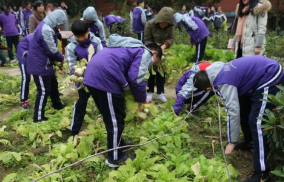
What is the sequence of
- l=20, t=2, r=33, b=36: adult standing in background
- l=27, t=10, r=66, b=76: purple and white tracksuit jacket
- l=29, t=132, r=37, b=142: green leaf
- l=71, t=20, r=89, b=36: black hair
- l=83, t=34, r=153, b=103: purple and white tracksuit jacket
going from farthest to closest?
l=20, t=2, r=33, b=36: adult standing in background < l=27, t=10, r=66, b=76: purple and white tracksuit jacket < l=29, t=132, r=37, b=142: green leaf < l=71, t=20, r=89, b=36: black hair < l=83, t=34, r=153, b=103: purple and white tracksuit jacket

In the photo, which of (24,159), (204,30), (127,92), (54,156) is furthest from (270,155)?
(204,30)

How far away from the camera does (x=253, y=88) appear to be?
104 inches

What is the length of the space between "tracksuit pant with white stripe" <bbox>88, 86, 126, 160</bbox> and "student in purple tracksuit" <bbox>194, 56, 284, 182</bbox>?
0.97 m

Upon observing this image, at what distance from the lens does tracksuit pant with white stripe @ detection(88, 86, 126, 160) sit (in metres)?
2.72

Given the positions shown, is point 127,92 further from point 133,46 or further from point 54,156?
point 54,156

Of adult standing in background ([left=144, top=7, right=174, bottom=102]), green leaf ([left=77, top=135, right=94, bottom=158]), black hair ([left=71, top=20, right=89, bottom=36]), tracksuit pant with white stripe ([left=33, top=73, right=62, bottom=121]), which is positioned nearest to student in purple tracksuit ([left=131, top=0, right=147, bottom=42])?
adult standing in background ([left=144, top=7, right=174, bottom=102])

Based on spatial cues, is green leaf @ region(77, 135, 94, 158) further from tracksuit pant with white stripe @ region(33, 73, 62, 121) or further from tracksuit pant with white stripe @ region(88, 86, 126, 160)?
tracksuit pant with white stripe @ region(33, 73, 62, 121)

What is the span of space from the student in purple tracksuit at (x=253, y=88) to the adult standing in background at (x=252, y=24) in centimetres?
160

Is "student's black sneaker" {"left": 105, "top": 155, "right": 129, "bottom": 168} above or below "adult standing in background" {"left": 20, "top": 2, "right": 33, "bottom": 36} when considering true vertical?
below

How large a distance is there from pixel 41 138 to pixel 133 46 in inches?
77.9

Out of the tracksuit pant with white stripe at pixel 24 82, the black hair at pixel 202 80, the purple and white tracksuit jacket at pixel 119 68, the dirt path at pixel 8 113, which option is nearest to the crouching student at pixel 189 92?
the black hair at pixel 202 80

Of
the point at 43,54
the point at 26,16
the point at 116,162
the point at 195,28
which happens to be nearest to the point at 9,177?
the point at 116,162

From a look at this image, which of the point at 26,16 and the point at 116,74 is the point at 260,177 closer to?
the point at 116,74

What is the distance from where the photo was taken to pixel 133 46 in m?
2.73
